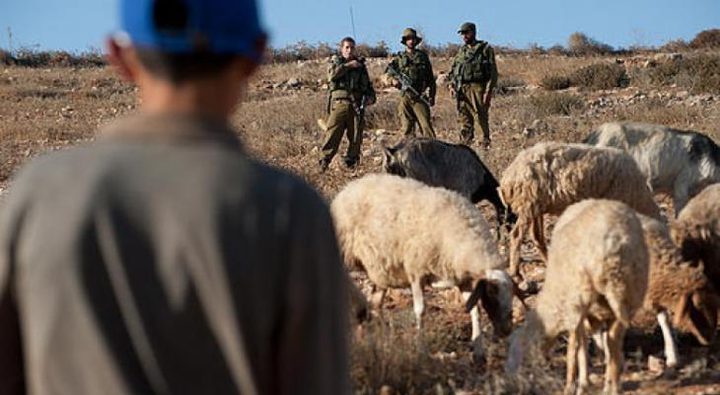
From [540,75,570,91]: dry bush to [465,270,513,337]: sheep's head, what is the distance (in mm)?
23951

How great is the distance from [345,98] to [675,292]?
8.48 meters

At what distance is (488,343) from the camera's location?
23.5ft

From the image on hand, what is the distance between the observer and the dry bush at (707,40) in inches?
1799

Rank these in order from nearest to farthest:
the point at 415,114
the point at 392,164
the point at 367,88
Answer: the point at 392,164 → the point at 367,88 → the point at 415,114

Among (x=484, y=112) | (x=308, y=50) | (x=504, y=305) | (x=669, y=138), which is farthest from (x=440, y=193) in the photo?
(x=308, y=50)

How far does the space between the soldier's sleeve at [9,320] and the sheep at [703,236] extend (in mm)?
6166

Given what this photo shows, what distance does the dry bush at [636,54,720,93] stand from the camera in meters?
26.5

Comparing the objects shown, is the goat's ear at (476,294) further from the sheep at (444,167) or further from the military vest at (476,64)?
the military vest at (476,64)

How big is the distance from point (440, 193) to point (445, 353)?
1369 mm

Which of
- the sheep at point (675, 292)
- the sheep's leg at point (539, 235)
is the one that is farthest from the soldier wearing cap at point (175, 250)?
the sheep's leg at point (539, 235)

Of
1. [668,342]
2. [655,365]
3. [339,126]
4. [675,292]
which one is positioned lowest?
[655,365]

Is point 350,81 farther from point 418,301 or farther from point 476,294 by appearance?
point 476,294

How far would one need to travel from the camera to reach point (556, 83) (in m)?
30.4

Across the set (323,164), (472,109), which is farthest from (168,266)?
(472,109)
